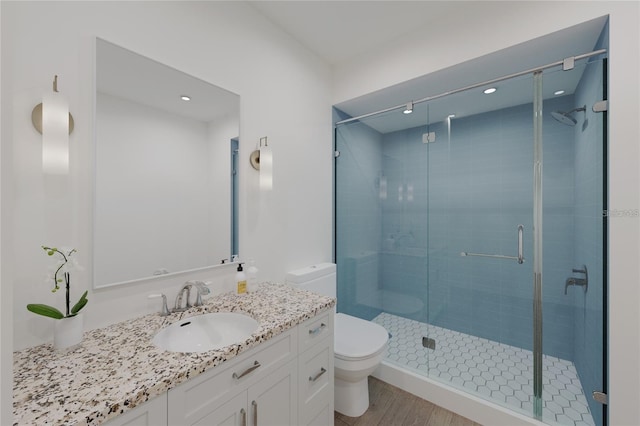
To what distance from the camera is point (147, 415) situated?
0.75 m

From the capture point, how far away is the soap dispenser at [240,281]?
1567 millimetres

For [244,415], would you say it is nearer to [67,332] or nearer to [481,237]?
[67,332]

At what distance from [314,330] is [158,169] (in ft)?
3.76

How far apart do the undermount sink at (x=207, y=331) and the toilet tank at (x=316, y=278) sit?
0.68 metres

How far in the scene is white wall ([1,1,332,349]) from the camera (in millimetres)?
958

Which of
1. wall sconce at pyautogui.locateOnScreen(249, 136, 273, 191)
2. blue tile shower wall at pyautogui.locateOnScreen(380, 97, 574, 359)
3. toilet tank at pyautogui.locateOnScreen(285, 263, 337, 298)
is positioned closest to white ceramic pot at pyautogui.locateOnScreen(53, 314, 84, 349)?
wall sconce at pyautogui.locateOnScreen(249, 136, 273, 191)

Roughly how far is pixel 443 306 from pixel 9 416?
107 inches

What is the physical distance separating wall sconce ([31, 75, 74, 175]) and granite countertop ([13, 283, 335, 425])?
674 mm

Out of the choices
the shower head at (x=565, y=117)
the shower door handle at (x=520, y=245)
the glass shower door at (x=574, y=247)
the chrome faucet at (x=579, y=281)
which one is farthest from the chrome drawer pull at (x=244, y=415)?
the shower head at (x=565, y=117)

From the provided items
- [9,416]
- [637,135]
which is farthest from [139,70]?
[637,135]

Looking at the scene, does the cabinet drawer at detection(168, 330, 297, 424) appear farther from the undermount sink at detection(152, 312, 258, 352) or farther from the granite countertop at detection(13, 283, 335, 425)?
the undermount sink at detection(152, 312, 258, 352)

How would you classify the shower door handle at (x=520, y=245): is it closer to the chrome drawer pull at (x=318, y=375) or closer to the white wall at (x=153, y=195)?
the chrome drawer pull at (x=318, y=375)

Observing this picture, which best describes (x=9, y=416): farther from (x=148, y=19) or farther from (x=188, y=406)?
(x=148, y=19)

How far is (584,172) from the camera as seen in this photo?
1634 millimetres
